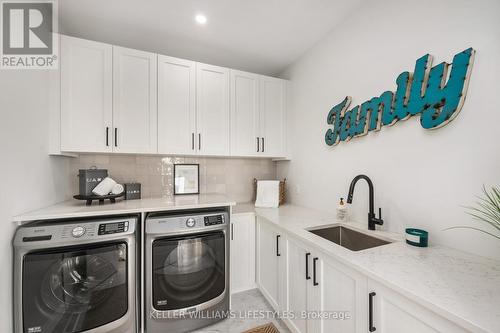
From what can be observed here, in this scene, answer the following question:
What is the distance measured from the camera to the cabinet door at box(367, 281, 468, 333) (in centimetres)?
70

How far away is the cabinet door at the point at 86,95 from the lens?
1.71 metres

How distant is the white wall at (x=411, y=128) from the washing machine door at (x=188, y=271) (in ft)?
3.91

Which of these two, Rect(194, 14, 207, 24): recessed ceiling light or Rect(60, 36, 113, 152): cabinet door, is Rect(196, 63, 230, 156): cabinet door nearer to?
Rect(194, 14, 207, 24): recessed ceiling light

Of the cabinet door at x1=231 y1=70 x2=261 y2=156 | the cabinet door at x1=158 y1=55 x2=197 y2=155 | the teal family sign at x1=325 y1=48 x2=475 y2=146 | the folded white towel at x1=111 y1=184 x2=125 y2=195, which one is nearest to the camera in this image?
the teal family sign at x1=325 y1=48 x2=475 y2=146

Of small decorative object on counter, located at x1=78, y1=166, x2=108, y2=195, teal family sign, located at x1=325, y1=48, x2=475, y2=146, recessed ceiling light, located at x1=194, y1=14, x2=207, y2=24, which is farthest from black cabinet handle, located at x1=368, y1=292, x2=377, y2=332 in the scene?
recessed ceiling light, located at x1=194, y1=14, x2=207, y2=24

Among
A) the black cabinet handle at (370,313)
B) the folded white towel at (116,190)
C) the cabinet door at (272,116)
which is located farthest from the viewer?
the cabinet door at (272,116)

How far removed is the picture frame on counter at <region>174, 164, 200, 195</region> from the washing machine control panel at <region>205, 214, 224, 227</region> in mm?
813

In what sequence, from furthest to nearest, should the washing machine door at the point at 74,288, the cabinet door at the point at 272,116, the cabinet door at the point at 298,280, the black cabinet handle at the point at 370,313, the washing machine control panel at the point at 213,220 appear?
1. the cabinet door at the point at 272,116
2. the washing machine control panel at the point at 213,220
3. the cabinet door at the point at 298,280
4. the washing machine door at the point at 74,288
5. the black cabinet handle at the point at 370,313

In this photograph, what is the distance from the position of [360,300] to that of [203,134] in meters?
1.91

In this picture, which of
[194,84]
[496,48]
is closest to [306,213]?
[496,48]

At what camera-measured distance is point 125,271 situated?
4.74 feet

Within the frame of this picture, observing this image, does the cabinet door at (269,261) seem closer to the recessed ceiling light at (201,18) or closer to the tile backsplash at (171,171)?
the tile backsplash at (171,171)

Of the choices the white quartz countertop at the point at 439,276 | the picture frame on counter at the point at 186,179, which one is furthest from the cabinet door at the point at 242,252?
the white quartz countertop at the point at 439,276

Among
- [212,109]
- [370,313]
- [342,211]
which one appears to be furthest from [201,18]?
[370,313]
